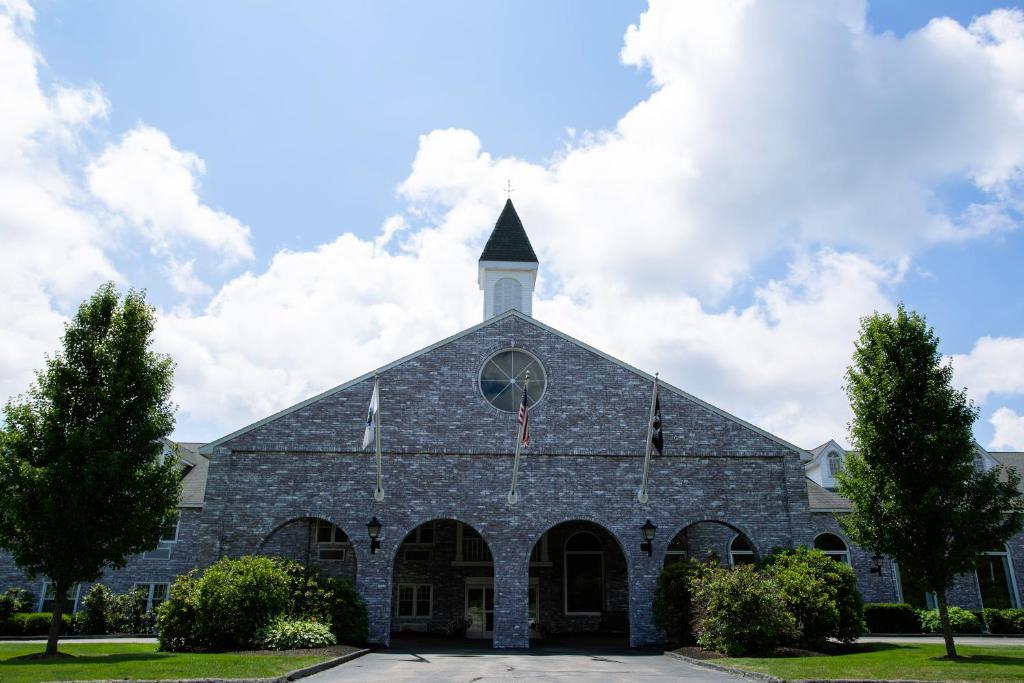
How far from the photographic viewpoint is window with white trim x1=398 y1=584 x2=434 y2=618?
2689cm

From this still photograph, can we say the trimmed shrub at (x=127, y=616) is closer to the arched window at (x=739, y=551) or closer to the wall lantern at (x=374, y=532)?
the wall lantern at (x=374, y=532)

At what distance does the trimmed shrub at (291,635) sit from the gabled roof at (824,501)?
19.0 metres

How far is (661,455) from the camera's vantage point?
22.8 meters

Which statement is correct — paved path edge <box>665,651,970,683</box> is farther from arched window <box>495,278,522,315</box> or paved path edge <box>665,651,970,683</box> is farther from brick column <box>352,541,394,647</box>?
arched window <box>495,278,522,315</box>

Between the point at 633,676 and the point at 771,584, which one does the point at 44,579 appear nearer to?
the point at 633,676

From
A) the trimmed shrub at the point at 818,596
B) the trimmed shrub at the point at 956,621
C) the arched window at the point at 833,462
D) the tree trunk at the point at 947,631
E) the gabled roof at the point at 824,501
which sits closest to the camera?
the tree trunk at the point at 947,631

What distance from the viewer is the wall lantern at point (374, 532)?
21188 millimetres

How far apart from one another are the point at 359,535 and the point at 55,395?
8906 millimetres

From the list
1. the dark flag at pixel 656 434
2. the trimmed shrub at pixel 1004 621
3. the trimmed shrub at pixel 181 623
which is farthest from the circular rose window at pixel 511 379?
the trimmed shrub at pixel 1004 621

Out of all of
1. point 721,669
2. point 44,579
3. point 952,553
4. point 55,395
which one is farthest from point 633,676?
point 44,579

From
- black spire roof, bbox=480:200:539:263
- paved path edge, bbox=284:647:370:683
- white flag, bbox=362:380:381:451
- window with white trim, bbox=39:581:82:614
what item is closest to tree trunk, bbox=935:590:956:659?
paved path edge, bbox=284:647:370:683

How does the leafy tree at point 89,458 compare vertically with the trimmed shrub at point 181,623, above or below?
above

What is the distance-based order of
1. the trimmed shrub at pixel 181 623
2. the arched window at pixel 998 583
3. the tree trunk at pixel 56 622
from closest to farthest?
the tree trunk at pixel 56 622
the trimmed shrub at pixel 181 623
the arched window at pixel 998 583

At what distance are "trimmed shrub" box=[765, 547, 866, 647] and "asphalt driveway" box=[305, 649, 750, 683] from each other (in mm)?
3546
